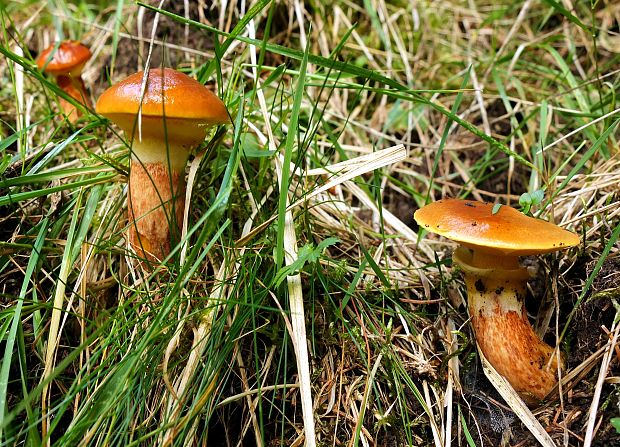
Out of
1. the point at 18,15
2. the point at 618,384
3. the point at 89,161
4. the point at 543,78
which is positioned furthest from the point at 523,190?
the point at 18,15

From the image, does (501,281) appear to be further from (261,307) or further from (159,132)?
(159,132)

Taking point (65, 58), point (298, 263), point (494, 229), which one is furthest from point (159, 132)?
point (65, 58)

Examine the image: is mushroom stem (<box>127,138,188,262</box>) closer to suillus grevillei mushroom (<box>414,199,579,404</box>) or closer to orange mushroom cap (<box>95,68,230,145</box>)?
orange mushroom cap (<box>95,68,230,145</box>)

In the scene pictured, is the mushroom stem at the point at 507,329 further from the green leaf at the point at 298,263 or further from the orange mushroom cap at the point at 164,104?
the orange mushroom cap at the point at 164,104

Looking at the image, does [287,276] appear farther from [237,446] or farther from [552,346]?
[552,346]

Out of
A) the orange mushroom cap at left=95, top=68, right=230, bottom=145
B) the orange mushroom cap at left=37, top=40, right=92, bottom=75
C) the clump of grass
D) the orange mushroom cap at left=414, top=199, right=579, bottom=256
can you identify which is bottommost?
the clump of grass

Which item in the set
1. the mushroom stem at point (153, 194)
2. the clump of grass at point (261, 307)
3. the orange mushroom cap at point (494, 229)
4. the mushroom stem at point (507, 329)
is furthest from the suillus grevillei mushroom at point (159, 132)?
the mushroom stem at point (507, 329)

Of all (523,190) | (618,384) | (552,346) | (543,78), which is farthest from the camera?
(543,78)

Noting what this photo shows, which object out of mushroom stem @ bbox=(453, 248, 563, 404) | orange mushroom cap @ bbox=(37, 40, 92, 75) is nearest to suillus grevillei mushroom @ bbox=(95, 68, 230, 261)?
mushroom stem @ bbox=(453, 248, 563, 404)
